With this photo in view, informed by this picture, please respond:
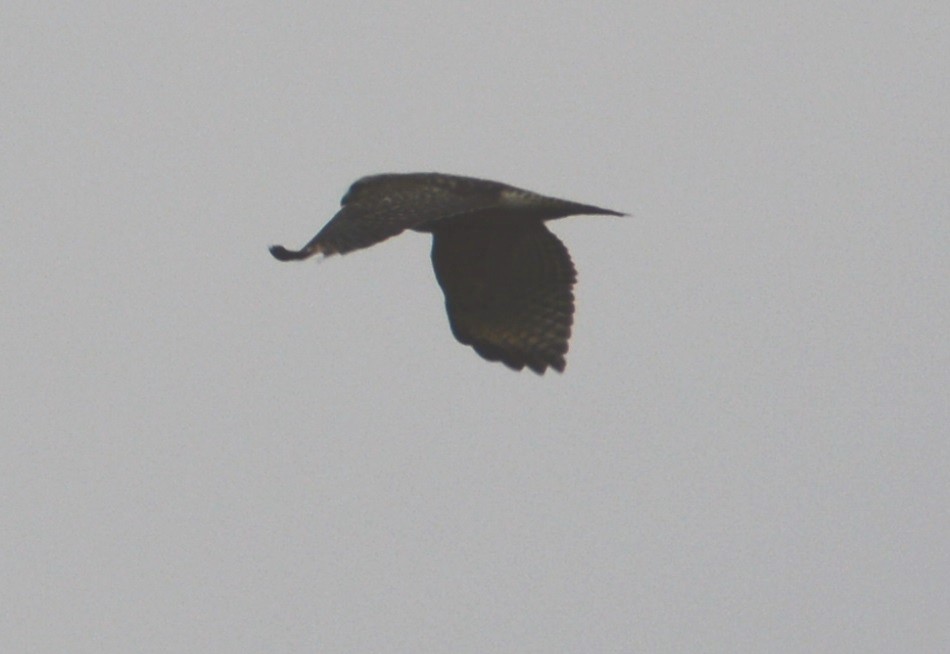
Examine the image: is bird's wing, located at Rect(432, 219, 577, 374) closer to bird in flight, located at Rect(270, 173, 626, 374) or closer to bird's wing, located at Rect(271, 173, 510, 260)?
bird in flight, located at Rect(270, 173, 626, 374)

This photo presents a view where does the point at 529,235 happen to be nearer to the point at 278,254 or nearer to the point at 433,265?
the point at 433,265

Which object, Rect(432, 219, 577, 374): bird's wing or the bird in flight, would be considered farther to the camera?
Rect(432, 219, 577, 374): bird's wing

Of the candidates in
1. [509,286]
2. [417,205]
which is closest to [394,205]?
[417,205]

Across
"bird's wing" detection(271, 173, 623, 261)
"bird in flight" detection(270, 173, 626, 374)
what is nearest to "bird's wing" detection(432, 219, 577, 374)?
"bird in flight" detection(270, 173, 626, 374)

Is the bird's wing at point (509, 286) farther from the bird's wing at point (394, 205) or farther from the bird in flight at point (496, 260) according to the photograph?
the bird's wing at point (394, 205)

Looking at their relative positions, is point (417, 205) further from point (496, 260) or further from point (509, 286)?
point (509, 286)

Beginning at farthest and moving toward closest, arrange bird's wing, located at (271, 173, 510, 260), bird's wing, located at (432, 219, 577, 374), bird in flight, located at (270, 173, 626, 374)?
1. bird's wing, located at (432, 219, 577, 374)
2. bird in flight, located at (270, 173, 626, 374)
3. bird's wing, located at (271, 173, 510, 260)

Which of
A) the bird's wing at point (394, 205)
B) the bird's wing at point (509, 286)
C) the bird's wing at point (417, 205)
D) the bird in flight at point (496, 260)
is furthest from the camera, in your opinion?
the bird's wing at point (509, 286)

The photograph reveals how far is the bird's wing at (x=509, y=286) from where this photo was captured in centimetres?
1752

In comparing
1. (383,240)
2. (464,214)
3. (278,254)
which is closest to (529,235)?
(464,214)

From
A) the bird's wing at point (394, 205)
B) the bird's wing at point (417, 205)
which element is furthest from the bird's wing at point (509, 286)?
the bird's wing at point (394, 205)

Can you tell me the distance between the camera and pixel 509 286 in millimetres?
17656

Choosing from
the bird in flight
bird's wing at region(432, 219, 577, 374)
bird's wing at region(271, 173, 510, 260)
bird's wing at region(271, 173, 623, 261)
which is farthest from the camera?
bird's wing at region(432, 219, 577, 374)

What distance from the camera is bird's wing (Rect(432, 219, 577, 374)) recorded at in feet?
57.5
